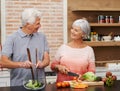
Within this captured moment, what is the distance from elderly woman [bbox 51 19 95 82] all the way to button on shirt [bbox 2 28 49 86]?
0.21 metres

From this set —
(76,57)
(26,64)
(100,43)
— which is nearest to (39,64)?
(26,64)

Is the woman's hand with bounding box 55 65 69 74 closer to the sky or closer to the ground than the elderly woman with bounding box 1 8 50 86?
closer to the ground

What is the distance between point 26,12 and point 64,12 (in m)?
2.24

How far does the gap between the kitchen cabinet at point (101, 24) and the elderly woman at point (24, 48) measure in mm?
2115

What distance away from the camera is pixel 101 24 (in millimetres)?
4926

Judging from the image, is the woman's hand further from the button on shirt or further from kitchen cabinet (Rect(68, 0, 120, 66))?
kitchen cabinet (Rect(68, 0, 120, 66))

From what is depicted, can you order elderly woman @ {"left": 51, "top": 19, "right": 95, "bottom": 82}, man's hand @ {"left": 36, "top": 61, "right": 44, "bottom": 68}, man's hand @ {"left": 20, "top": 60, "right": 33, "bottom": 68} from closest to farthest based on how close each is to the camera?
man's hand @ {"left": 20, "top": 60, "right": 33, "bottom": 68}
man's hand @ {"left": 36, "top": 61, "right": 44, "bottom": 68}
elderly woman @ {"left": 51, "top": 19, "right": 95, "bottom": 82}

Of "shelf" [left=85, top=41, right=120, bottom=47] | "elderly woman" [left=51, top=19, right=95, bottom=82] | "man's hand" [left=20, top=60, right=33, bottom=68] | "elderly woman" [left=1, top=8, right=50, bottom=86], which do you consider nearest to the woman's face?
"elderly woman" [left=51, top=19, right=95, bottom=82]

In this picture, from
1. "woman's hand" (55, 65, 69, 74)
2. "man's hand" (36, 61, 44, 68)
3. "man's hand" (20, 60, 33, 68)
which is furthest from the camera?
"woman's hand" (55, 65, 69, 74)

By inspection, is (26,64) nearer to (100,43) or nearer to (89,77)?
(89,77)

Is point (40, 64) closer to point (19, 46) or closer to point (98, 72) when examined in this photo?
point (19, 46)

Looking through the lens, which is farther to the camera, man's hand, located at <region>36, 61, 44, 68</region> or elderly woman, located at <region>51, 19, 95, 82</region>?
elderly woman, located at <region>51, 19, 95, 82</region>

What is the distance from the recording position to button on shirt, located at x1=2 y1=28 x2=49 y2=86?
2.78 m

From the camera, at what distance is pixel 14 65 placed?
2.70 m
